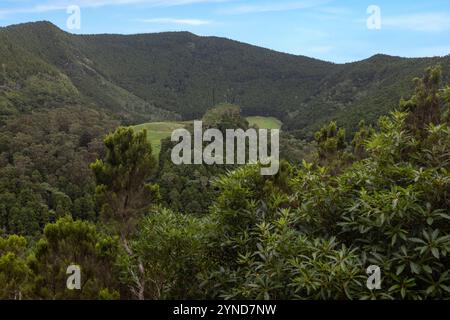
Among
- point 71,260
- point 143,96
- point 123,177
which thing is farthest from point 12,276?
point 143,96

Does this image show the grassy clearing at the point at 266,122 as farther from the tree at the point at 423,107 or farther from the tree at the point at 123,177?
the tree at the point at 123,177

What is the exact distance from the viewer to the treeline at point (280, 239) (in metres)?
4.63

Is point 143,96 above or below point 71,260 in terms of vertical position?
above

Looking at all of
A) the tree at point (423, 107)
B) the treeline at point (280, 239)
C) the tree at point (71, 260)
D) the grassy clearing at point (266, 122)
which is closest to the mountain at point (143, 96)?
the grassy clearing at point (266, 122)

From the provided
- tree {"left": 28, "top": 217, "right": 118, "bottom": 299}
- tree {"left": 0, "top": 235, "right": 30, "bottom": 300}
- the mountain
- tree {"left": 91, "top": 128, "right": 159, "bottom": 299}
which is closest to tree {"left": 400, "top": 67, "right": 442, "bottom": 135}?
tree {"left": 91, "top": 128, "right": 159, "bottom": 299}

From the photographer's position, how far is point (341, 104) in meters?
142

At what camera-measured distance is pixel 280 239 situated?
535 centimetres

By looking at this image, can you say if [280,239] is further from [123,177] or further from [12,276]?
[123,177]

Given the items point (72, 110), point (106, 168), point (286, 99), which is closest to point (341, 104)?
point (286, 99)

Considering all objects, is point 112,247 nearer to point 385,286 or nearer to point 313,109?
point 385,286

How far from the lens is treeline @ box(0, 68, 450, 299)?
4.63m

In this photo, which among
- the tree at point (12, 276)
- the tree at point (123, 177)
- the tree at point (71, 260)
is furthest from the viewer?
the tree at point (123, 177)

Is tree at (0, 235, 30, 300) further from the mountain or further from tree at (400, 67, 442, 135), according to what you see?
the mountain
